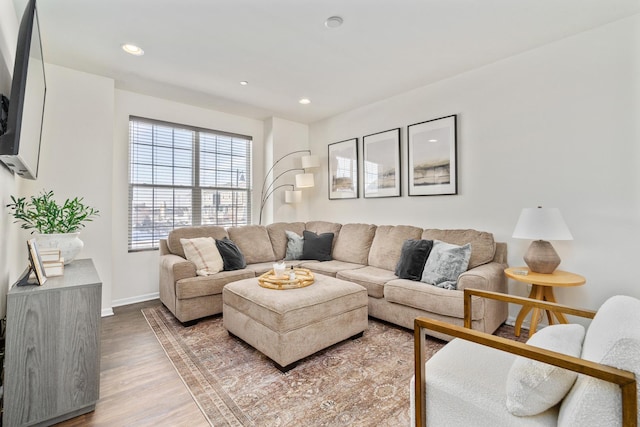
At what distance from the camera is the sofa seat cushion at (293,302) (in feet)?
6.85

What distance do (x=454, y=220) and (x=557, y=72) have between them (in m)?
1.64

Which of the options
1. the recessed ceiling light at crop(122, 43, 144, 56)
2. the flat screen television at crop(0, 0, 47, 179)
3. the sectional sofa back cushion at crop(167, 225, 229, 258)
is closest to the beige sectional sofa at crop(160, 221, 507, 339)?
the sectional sofa back cushion at crop(167, 225, 229, 258)

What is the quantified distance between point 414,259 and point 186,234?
266cm

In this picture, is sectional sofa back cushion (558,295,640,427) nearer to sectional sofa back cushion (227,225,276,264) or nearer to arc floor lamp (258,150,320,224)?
sectional sofa back cushion (227,225,276,264)

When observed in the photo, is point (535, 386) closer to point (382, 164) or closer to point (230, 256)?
point (230, 256)

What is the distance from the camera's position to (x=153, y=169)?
3896mm

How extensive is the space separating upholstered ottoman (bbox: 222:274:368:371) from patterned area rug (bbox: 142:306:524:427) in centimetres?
12

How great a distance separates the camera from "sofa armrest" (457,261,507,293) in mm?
2398

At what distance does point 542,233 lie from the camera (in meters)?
2.34

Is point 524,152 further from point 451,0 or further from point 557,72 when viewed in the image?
point 451,0

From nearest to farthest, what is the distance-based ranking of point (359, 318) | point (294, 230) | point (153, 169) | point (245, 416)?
point (245, 416), point (359, 318), point (153, 169), point (294, 230)

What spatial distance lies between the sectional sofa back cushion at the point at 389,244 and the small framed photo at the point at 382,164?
1.84ft

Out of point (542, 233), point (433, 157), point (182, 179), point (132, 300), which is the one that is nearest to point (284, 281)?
point (542, 233)

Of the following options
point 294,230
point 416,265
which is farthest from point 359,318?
point 294,230
